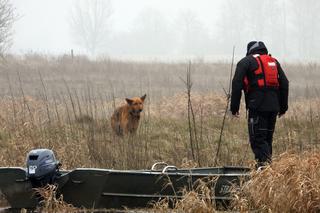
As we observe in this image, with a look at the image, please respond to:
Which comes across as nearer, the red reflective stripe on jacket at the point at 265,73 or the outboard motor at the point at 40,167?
the outboard motor at the point at 40,167

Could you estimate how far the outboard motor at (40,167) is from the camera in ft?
21.5

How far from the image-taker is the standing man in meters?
7.62

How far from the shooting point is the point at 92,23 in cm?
9269

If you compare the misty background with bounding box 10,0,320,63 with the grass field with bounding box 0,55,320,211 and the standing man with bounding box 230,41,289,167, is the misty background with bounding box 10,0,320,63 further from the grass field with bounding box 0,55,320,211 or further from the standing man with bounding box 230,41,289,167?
the standing man with bounding box 230,41,289,167

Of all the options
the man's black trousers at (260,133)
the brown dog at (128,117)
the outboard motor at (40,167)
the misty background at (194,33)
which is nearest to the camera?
the outboard motor at (40,167)

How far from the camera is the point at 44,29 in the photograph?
6073 inches

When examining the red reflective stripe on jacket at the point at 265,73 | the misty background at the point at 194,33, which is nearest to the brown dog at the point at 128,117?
the red reflective stripe on jacket at the point at 265,73

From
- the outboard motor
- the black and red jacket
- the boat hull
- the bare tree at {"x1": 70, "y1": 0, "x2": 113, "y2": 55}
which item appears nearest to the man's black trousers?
the black and red jacket

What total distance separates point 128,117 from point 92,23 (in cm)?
8298

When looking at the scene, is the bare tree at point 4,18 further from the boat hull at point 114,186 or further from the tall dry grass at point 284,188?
the tall dry grass at point 284,188

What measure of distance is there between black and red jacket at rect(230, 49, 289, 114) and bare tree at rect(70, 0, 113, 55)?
7890 cm

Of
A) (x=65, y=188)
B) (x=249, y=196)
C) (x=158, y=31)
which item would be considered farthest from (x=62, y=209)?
(x=158, y=31)

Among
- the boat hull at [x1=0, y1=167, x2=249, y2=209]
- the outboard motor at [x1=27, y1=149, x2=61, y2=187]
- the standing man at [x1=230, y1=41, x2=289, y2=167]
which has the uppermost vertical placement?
the standing man at [x1=230, y1=41, x2=289, y2=167]

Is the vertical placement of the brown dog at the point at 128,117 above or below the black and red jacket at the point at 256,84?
below
